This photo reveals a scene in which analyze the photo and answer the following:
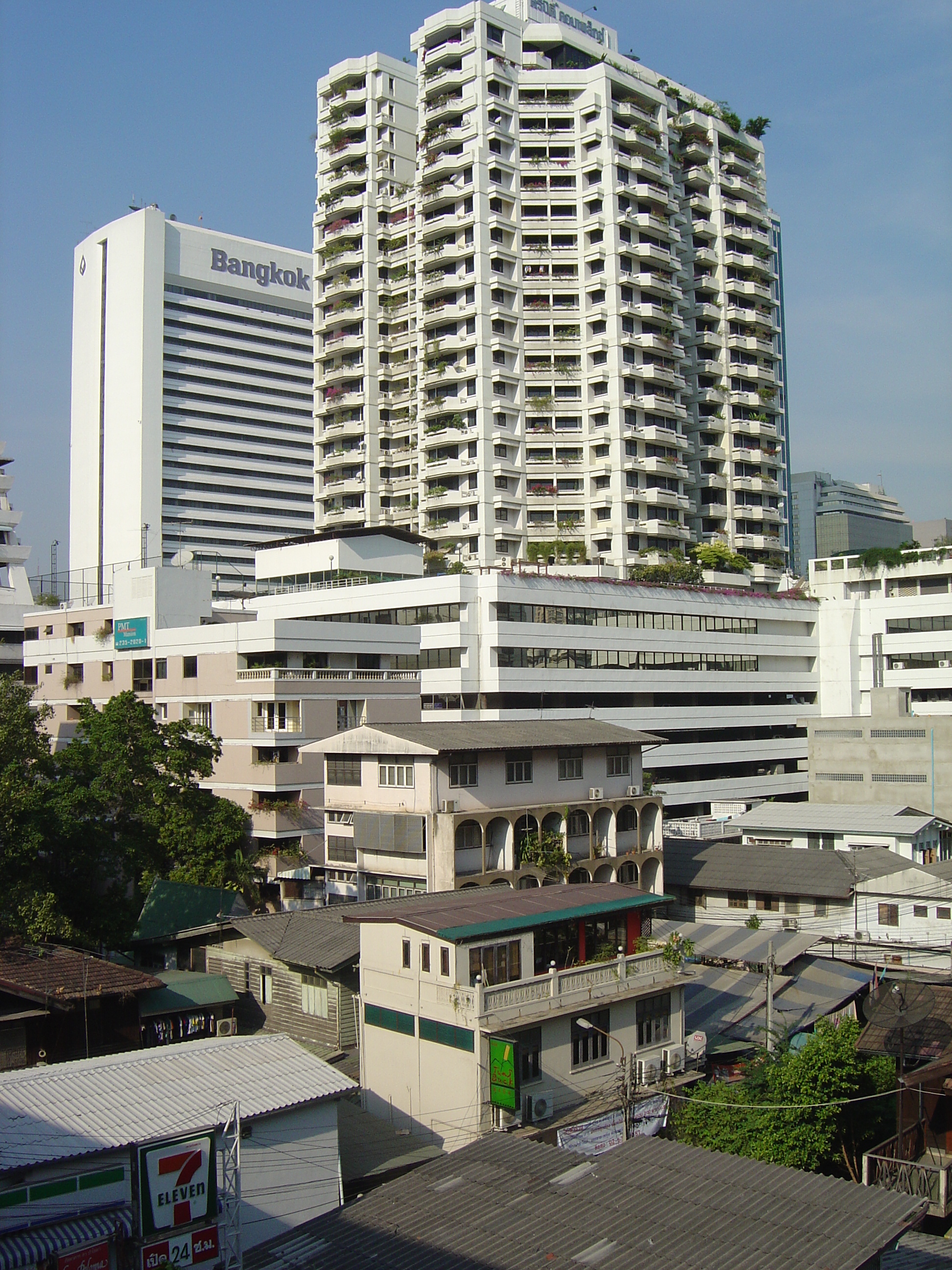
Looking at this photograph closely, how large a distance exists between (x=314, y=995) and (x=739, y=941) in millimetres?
15730

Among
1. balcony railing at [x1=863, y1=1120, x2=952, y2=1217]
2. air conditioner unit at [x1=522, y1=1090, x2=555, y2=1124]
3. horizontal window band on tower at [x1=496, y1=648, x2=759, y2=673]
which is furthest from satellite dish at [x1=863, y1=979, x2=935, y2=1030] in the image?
horizontal window band on tower at [x1=496, y1=648, x2=759, y2=673]

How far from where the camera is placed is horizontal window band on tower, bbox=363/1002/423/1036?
83.1ft

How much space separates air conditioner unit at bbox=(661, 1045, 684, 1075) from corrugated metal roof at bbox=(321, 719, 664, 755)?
38.0 feet

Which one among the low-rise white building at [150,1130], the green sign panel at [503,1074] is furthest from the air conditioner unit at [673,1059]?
the low-rise white building at [150,1130]

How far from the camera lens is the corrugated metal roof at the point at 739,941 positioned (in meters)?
36.0

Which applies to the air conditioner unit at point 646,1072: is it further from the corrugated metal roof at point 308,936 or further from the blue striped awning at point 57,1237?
the blue striped awning at point 57,1237

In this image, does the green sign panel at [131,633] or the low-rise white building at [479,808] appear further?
the green sign panel at [131,633]

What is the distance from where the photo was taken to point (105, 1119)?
19.3m

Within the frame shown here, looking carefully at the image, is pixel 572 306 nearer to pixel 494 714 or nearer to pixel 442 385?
pixel 442 385

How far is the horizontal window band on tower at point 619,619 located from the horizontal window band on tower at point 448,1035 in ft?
141

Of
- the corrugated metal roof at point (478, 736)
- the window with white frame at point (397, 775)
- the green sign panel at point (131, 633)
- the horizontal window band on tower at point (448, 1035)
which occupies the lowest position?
the horizontal window band on tower at point (448, 1035)

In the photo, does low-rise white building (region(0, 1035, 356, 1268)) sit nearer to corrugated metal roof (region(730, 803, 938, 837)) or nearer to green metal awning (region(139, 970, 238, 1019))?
green metal awning (region(139, 970, 238, 1019))

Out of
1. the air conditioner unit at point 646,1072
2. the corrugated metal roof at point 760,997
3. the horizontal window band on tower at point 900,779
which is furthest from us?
the horizontal window band on tower at point 900,779

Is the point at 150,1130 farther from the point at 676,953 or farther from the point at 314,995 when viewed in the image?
the point at 676,953
